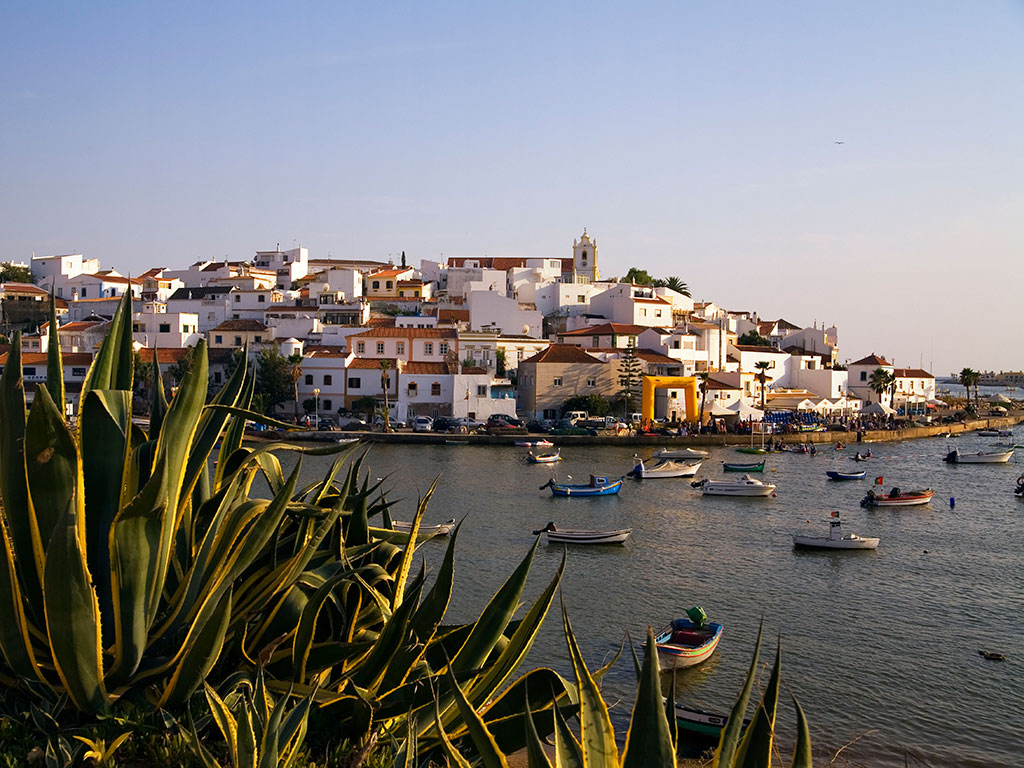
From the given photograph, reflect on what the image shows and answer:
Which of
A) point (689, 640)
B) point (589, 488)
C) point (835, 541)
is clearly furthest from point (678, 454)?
point (689, 640)

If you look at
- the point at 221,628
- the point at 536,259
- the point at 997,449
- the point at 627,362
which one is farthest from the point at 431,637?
the point at 536,259

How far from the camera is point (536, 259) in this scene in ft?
245

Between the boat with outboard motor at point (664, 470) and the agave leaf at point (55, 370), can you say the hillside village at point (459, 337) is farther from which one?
the agave leaf at point (55, 370)

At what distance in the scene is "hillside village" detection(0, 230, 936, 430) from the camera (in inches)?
1937

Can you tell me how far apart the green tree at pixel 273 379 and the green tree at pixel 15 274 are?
33840 millimetres

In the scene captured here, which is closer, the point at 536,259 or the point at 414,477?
the point at 414,477

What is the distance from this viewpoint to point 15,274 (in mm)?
72062

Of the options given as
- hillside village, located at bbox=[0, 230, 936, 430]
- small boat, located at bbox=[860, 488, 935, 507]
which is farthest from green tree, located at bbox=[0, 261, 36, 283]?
small boat, located at bbox=[860, 488, 935, 507]

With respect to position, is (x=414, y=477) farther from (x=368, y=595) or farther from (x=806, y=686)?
(x=368, y=595)

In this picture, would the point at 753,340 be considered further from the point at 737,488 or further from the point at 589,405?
the point at 737,488

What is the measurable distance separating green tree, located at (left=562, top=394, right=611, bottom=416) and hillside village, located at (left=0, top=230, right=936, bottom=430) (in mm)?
507

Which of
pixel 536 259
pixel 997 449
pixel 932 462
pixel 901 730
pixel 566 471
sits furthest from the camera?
pixel 536 259

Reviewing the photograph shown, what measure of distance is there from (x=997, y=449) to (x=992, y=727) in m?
42.8

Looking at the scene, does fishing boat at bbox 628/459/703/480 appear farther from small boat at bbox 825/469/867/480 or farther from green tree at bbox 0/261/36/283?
green tree at bbox 0/261/36/283
